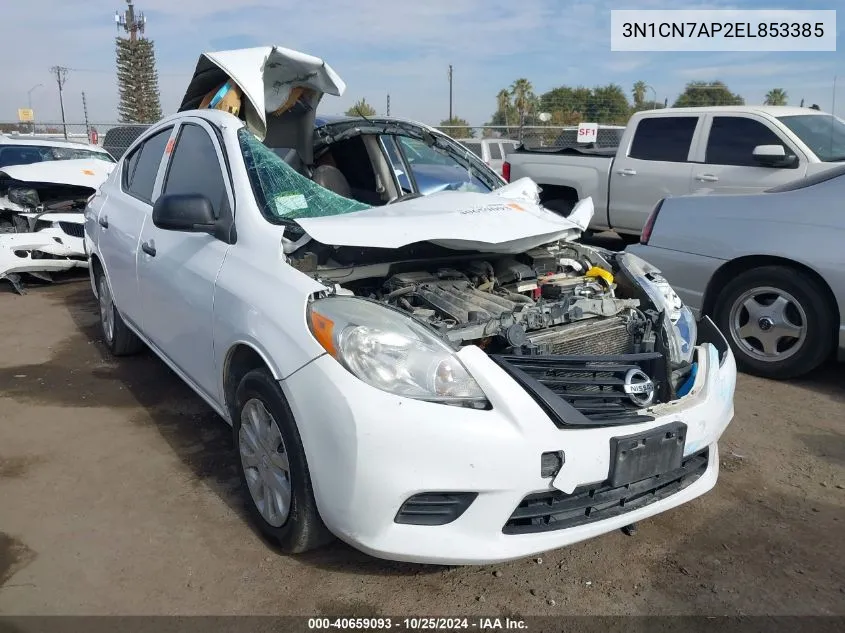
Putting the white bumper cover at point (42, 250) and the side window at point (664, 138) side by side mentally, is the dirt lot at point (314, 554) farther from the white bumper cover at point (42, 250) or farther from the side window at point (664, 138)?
the side window at point (664, 138)

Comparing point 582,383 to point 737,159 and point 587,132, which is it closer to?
point 737,159

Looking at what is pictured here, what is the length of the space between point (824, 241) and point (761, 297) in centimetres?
53

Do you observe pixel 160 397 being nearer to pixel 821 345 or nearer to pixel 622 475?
pixel 622 475

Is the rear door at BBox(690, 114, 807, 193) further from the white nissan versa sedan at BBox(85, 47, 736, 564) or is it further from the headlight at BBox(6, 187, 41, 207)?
the headlight at BBox(6, 187, 41, 207)

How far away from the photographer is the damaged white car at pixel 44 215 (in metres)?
7.50

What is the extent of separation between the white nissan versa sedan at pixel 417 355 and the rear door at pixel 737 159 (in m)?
4.13

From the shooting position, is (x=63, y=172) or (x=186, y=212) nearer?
(x=186, y=212)

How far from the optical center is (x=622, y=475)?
93.0 inches

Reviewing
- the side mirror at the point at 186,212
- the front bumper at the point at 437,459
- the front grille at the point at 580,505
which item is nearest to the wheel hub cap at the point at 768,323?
the front grille at the point at 580,505

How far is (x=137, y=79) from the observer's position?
4841cm

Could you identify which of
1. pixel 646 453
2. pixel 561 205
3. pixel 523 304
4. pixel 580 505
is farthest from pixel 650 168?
pixel 580 505

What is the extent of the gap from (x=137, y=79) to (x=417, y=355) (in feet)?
174

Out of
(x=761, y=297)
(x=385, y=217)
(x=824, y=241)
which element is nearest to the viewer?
(x=385, y=217)

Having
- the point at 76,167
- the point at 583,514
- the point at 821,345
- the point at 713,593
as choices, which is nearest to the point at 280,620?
the point at 583,514
